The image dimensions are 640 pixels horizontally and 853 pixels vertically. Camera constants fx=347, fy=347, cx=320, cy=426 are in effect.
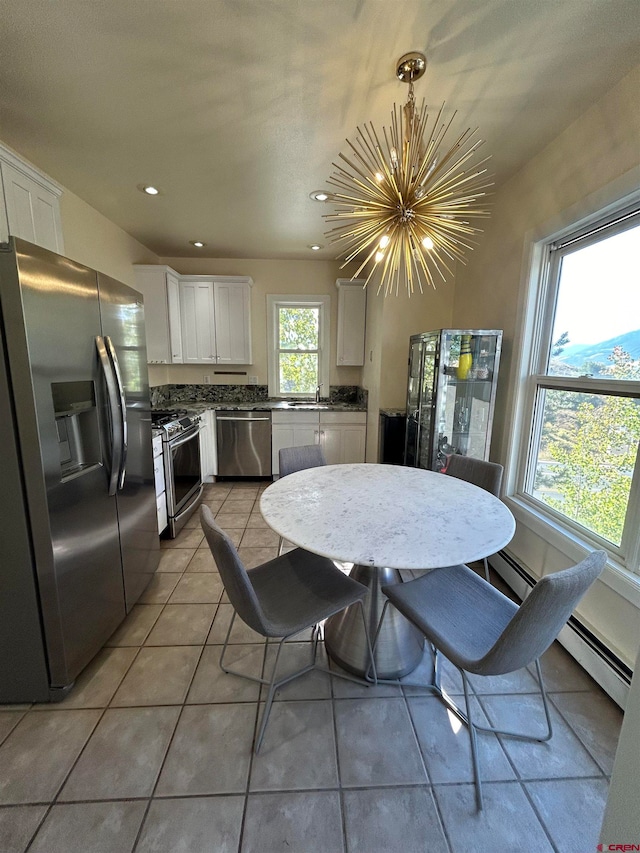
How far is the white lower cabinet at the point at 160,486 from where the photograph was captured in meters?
2.57

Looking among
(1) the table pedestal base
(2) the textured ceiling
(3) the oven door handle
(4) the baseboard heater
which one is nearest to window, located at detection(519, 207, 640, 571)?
(4) the baseboard heater

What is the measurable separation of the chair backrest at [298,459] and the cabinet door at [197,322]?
2402 mm

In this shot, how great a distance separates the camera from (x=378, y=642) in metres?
1.59

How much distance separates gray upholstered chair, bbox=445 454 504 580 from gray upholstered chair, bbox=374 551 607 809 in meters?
0.57

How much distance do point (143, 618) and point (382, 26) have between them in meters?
2.89

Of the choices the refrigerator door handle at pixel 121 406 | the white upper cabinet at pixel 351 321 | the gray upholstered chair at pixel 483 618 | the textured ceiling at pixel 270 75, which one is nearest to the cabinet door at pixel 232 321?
Result: the white upper cabinet at pixel 351 321

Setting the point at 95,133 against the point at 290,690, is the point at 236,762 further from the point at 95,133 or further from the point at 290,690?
the point at 95,133

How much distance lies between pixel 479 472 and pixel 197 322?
3.46m

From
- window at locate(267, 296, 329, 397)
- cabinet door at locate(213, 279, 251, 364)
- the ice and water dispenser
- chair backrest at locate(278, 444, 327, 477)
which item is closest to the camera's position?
the ice and water dispenser

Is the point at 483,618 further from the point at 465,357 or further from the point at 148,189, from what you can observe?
the point at 148,189

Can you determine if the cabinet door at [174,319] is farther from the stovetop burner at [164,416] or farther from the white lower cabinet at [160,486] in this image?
the white lower cabinet at [160,486]

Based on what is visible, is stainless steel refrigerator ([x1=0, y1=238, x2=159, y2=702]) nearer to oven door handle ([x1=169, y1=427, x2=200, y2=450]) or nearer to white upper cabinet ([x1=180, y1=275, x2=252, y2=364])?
oven door handle ([x1=169, y1=427, x2=200, y2=450])

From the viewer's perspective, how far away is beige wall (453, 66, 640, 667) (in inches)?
58.5

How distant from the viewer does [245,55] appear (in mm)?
1409
